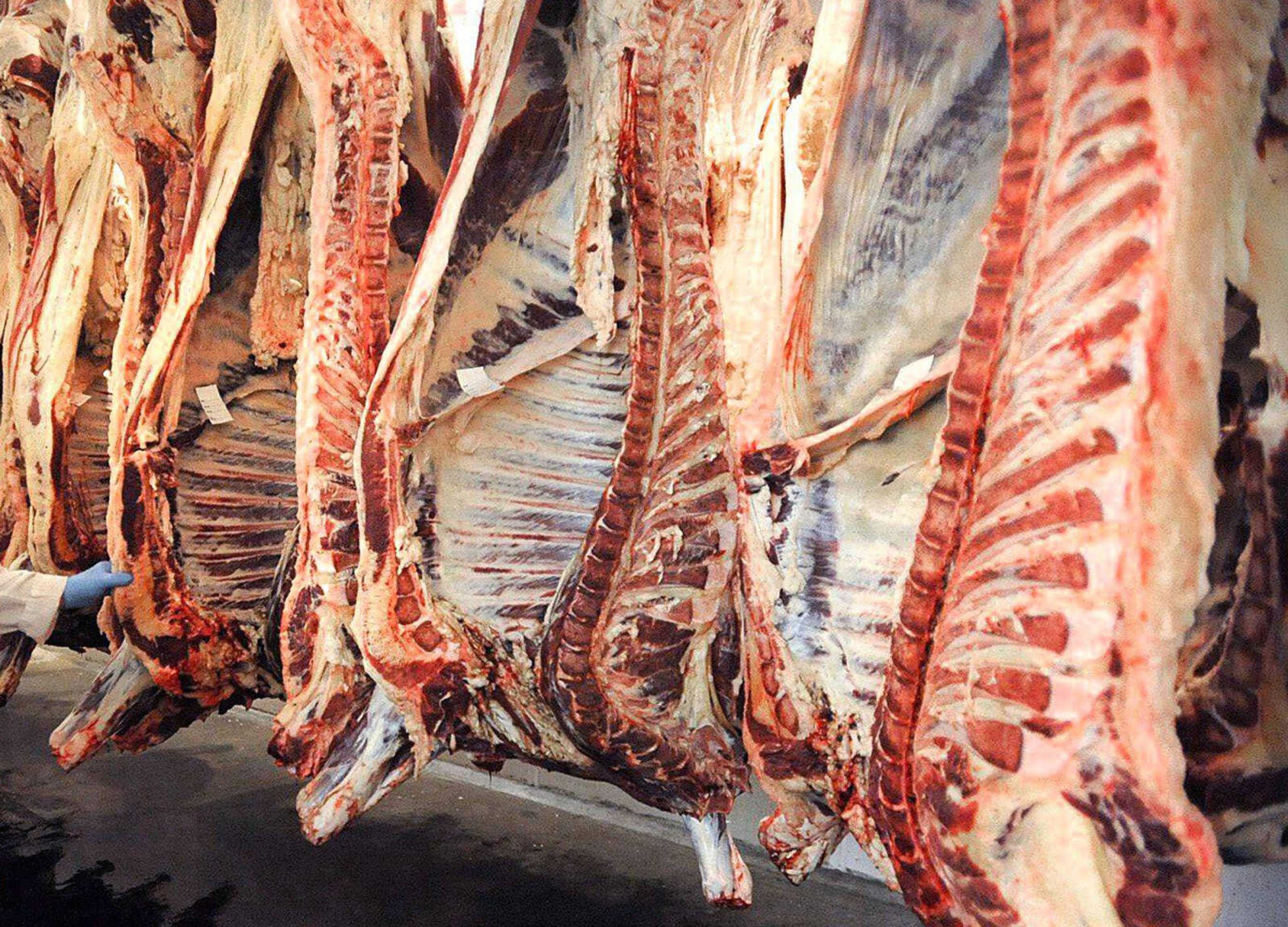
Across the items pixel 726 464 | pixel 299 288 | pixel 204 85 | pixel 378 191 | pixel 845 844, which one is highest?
pixel 204 85

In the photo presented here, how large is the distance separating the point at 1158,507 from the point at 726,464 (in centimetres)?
83

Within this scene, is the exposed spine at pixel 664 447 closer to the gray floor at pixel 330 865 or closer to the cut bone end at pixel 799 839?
the cut bone end at pixel 799 839

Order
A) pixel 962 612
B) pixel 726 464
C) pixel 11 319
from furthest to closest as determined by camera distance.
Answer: pixel 11 319
pixel 726 464
pixel 962 612

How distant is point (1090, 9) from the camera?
2.93ft

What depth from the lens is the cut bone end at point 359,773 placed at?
1.89 m

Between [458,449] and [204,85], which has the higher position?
[204,85]

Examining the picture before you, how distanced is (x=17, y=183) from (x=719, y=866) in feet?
9.52

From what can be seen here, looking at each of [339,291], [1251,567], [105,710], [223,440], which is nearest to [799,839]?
[1251,567]

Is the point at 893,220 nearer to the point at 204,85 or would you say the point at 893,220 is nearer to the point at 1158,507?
the point at 1158,507

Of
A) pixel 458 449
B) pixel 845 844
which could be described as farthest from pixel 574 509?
pixel 845 844

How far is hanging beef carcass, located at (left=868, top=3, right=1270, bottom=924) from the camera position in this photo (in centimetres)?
83

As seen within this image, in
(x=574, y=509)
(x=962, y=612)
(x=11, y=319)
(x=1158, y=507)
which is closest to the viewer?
(x=1158, y=507)

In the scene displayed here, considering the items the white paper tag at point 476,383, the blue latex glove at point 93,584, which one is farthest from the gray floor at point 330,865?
the white paper tag at point 476,383

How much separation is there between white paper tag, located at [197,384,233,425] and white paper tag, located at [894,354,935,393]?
64.9 inches
